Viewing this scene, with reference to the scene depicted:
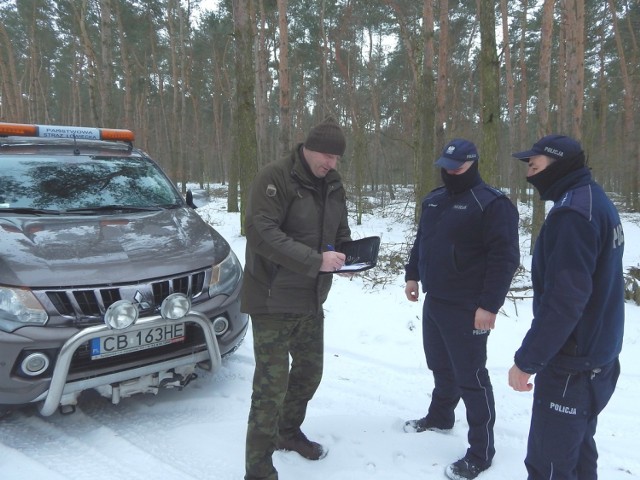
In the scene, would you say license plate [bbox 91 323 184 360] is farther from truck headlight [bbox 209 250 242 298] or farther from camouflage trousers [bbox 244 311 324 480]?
camouflage trousers [bbox 244 311 324 480]

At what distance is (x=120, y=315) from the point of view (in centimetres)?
276

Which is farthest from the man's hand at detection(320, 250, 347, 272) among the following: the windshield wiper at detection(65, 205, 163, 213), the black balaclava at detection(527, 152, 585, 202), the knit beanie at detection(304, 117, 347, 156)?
the windshield wiper at detection(65, 205, 163, 213)

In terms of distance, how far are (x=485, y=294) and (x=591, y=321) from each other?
0.65 m

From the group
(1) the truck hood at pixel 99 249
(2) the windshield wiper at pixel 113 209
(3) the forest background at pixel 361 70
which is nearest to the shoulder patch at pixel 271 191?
(1) the truck hood at pixel 99 249

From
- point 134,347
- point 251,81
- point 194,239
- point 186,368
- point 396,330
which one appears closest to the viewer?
point 134,347

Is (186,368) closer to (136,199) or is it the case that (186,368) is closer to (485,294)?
(136,199)

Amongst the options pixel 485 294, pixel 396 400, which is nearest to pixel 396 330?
pixel 396 400

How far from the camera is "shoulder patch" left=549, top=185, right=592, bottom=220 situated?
1.90m

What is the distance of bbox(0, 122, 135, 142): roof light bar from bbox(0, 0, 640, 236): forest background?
17.7ft

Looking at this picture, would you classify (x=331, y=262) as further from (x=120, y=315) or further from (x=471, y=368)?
(x=120, y=315)

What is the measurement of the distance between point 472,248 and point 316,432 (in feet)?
5.60

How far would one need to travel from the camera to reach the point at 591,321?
6.51ft

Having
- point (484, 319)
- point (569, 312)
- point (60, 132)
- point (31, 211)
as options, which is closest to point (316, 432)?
point (484, 319)

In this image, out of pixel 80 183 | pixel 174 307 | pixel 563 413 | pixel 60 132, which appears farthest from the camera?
pixel 60 132
